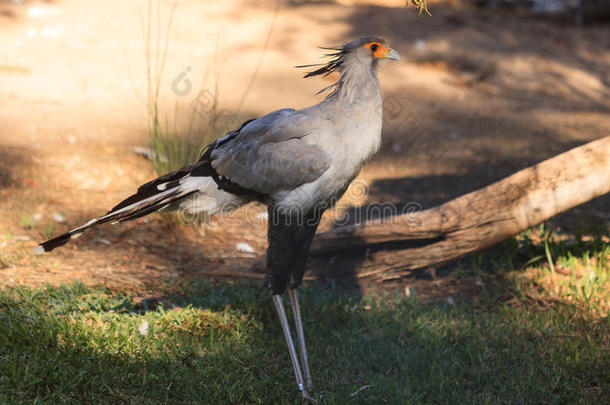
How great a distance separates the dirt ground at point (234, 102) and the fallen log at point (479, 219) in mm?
881

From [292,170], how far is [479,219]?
1645 mm

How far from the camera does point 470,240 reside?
416cm

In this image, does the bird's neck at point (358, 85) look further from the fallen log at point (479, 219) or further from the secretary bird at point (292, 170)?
the fallen log at point (479, 219)

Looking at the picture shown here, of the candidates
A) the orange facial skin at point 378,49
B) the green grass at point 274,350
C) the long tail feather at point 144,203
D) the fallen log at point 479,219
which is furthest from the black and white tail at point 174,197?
the fallen log at point 479,219

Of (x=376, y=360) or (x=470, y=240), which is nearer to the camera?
(x=376, y=360)

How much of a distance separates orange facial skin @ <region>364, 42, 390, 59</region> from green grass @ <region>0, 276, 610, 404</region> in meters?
1.62

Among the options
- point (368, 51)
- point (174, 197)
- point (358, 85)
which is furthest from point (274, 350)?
point (368, 51)

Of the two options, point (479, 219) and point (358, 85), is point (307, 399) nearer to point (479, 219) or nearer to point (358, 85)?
point (358, 85)

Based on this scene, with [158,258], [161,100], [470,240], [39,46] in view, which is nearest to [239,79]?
[161,100]

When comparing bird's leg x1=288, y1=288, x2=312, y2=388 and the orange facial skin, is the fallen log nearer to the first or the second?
bird's leg x1=288, y1=288, x2=312, y2=388

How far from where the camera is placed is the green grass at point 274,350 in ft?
10.1

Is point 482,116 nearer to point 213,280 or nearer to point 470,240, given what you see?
point 470,240

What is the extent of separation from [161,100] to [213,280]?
12.2 feet

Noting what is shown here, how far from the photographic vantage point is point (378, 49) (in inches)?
124
